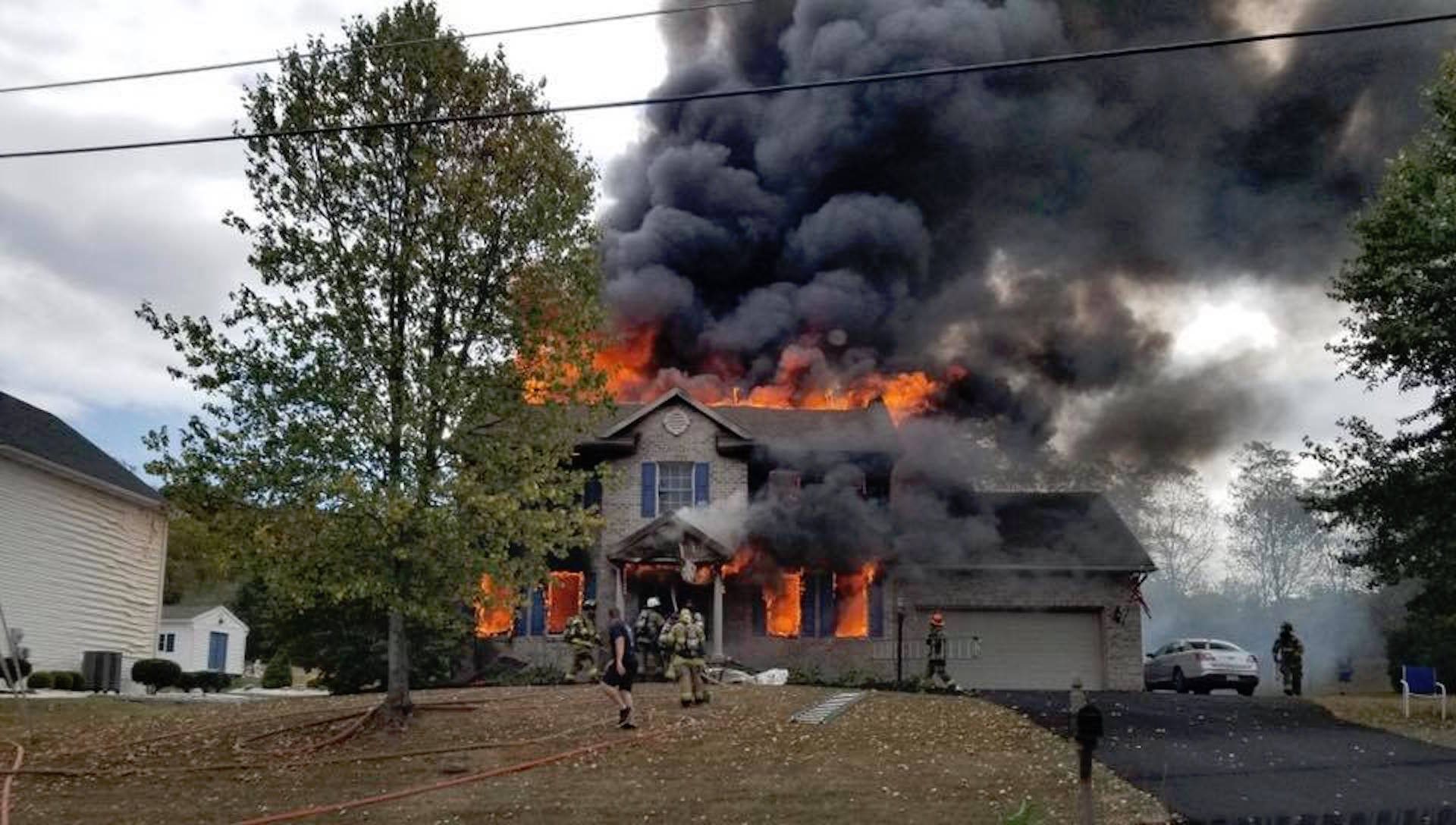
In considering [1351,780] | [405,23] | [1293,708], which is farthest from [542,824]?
[1293,708]

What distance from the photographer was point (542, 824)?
12117 millimetres

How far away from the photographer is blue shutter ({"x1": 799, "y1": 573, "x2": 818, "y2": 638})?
2953 cm

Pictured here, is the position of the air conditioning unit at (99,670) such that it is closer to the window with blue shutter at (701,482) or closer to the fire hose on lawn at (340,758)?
the fire hose on lawn at (340,758)

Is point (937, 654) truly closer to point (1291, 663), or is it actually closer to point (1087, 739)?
point (1291, 663)

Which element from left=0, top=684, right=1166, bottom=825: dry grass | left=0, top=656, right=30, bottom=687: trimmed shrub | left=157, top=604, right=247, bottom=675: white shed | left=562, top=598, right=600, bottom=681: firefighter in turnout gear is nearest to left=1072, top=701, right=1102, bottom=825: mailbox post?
left=0, top=684, right=1166, bottom=825: dry grass

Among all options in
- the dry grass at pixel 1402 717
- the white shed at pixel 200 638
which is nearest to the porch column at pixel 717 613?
the dry grass at pixel 1402 717

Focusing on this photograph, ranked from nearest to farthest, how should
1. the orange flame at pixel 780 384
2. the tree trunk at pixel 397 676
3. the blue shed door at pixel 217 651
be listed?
the tree trunk at pixel 397 676, the orange flame at pixel 780 384, the blue shed door at pixel 217 651

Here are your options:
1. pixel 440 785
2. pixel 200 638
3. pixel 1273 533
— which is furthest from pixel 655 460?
pixel 1273 533

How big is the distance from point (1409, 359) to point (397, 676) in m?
18.6

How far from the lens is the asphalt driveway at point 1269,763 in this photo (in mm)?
11969

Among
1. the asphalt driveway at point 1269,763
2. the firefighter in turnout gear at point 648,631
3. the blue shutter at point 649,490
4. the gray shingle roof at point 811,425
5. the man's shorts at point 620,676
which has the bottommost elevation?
the asphalt driveway at point 1269,763

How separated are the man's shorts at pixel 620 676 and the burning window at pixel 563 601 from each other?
12.4m

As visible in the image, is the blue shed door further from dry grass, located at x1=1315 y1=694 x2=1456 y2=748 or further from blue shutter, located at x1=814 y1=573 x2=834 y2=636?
dry grass, located at x1=1315 y1=694 x2=1456 y2=748

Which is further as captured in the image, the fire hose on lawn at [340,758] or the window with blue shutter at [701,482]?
the window with blue shutter at [701,482]
